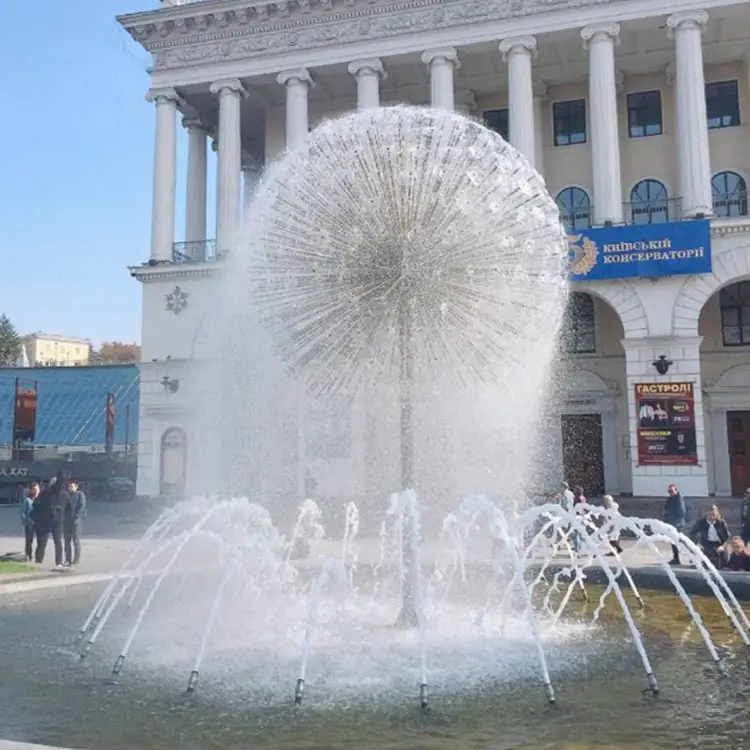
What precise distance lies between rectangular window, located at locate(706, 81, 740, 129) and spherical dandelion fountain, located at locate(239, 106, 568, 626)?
70.4ft

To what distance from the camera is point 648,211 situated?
91.1 feet

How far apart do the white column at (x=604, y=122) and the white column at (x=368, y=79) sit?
6882 millimetres

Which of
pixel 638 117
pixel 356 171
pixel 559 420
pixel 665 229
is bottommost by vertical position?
pixel 559 420

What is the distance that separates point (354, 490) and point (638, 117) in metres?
17.4

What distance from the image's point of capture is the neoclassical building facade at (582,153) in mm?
23922

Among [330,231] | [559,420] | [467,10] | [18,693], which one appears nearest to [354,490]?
[559,420]

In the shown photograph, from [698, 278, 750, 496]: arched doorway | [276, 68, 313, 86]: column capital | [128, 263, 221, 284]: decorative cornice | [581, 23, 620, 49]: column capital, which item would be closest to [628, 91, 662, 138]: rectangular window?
[581, 23, 620, 49]: column capital

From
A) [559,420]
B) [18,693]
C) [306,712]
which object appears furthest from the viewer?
[559,420]

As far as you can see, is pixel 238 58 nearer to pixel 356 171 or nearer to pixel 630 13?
pixel 630 13

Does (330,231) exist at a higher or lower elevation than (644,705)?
higher

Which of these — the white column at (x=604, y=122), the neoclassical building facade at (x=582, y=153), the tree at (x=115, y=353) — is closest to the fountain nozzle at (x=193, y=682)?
the neoclassical building facade at (x=582, y=153)

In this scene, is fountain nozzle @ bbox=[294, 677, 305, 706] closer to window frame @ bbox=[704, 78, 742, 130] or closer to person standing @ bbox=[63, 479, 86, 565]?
person standing @ bbox=[63, 479, 86, 565]

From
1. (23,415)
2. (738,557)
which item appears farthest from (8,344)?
(738,557)

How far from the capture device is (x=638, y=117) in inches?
1134
